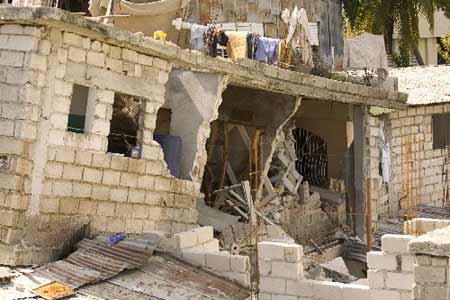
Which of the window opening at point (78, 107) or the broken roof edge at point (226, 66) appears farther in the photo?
the window opening at point (78, 107)

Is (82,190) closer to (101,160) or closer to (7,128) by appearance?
(101,160)

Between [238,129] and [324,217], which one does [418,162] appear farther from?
[238,129]

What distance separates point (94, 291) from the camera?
7.47 metres

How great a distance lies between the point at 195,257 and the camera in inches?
341

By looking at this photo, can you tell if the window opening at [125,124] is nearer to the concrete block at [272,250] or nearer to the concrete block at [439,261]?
the concrete block at [272,250]

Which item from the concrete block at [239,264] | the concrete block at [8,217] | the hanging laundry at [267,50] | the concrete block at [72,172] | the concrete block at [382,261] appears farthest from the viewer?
the hanging laundry at [267,50]

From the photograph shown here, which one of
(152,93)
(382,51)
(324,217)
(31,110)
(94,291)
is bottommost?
(94,291)

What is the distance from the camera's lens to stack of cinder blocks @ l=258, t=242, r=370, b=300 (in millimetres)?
7492

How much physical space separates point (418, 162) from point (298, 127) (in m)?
4.03

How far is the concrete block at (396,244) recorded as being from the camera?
7.30 meters

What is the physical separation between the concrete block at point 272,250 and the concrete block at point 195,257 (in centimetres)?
106

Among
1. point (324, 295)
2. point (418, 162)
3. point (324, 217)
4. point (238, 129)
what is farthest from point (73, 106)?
point (418, 162)

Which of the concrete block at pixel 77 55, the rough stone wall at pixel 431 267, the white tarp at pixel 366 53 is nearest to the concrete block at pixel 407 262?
the rough stone wall at pixel 431 267

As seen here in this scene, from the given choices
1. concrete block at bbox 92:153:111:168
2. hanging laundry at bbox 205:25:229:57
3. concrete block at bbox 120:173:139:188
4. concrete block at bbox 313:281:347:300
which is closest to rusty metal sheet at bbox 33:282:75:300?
concrete block at bbox 92:153:111:168
